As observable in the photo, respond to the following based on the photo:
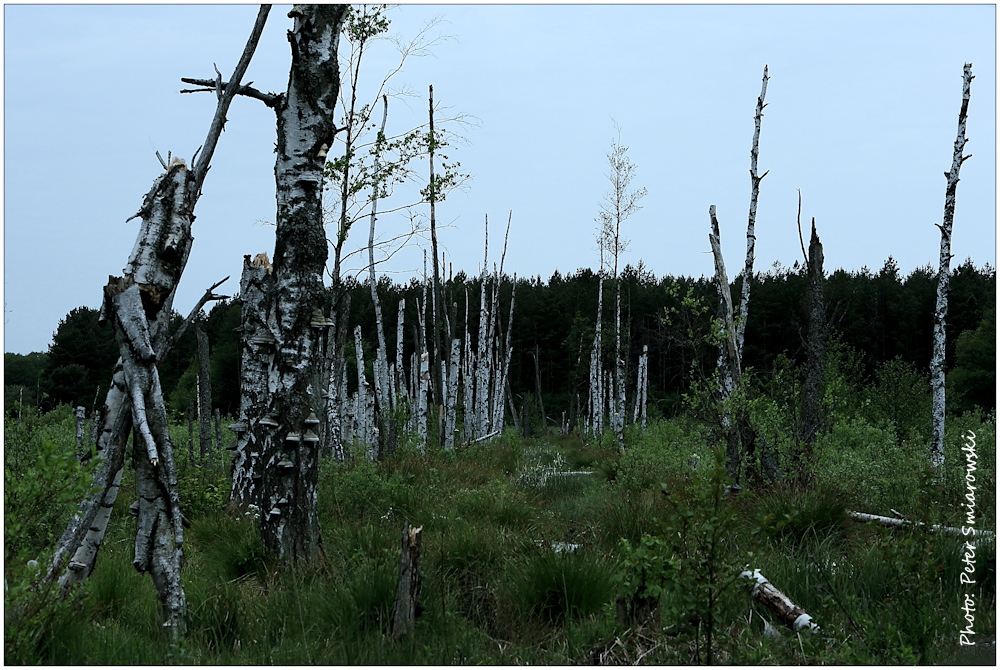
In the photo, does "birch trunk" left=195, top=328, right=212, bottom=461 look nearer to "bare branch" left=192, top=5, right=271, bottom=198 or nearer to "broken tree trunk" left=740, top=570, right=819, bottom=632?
"bare branch" left=192, top=5, right=271, bottom=198

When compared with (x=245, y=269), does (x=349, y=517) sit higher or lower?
lower

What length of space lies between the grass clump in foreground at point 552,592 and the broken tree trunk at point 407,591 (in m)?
0.11

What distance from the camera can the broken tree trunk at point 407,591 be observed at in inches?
170

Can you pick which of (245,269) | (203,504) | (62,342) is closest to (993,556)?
(245,269)

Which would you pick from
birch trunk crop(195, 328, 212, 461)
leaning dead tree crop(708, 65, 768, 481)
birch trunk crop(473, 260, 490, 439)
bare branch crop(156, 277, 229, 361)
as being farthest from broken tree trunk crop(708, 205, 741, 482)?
birch trunk crop(473, 260, 490, 439)

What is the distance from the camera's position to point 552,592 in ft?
16.3

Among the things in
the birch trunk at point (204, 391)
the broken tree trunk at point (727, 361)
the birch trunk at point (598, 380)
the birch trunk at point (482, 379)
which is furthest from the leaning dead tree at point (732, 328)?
the birch trunk at point (598, 380)

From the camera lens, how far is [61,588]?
3.85m

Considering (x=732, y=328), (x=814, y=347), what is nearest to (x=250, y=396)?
(x=732, y=328)

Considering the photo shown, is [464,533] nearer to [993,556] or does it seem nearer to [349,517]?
[349,517]

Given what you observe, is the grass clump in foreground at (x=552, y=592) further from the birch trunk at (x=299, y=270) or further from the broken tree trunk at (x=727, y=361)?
the broken tree trunk at (x=727, y=361)

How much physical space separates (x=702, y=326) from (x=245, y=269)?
20.8 feet

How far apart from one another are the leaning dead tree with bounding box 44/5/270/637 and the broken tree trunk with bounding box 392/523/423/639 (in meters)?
1.24

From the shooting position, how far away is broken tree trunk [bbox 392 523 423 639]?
4316 millimetres
